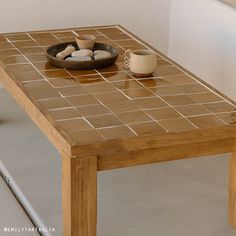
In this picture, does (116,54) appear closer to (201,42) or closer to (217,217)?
(217,217)

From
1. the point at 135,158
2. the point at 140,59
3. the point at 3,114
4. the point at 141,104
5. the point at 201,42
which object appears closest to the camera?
the point at 135,158

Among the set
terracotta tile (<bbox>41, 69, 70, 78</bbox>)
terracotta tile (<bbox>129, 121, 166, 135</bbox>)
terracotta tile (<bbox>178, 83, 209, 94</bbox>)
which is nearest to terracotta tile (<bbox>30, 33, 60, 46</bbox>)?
terracotta tile (<bbox>41, 69, 70, 78</bbox>)

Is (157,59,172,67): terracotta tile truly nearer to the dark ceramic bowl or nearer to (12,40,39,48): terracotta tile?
the dark ceramic bowl

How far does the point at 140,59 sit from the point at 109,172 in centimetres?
53

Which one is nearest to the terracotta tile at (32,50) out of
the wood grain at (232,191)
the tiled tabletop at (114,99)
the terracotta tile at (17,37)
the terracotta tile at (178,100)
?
the tiled tabletop at (114,99)

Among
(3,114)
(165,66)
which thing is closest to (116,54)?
(165,66)

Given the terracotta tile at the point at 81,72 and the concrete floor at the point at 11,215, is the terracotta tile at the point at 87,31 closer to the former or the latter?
the terracotta tile at the point at 81,72

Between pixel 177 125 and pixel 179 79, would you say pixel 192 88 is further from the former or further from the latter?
pixel 177 125

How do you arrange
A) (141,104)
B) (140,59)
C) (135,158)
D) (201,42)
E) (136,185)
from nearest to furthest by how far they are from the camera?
(135,158), (141,104), (140,59), (136,185), (201,42)

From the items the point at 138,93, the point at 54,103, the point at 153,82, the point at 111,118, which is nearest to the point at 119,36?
the point at 153,82

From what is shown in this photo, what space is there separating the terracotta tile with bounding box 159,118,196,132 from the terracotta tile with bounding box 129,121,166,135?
2 centimetres

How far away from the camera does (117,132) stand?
2.15 meters

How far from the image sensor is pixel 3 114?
3.35m

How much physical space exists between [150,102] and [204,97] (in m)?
0.20
